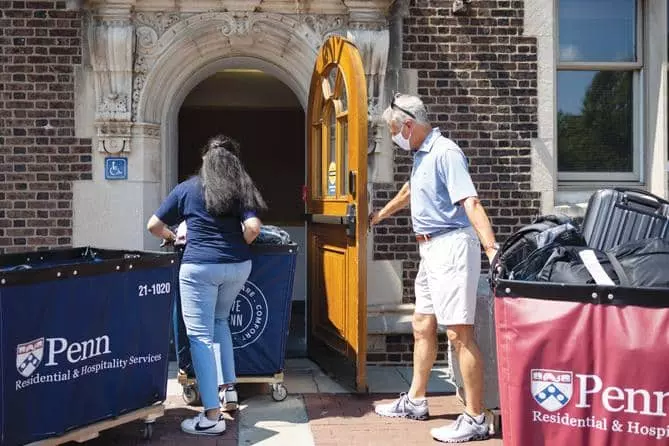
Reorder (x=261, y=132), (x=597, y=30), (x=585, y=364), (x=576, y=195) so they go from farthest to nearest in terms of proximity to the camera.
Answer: (x=261, y=132)
(x=597, y=30)
(x=576, y=195)
(x=585, y=364)

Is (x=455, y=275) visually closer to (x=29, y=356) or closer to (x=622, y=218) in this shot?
(x=622, y=218)

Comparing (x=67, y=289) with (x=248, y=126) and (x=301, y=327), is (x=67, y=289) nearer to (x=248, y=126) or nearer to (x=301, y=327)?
(x=301, y=327)

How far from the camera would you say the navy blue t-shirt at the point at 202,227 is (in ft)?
15.5

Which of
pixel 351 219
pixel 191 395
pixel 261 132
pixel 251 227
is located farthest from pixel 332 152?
pixel 261 132

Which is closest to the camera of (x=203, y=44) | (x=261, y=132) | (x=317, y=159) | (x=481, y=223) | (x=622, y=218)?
(x=622, y=218)

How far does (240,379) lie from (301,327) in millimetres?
3130

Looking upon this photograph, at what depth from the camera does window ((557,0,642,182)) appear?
22.9 ft

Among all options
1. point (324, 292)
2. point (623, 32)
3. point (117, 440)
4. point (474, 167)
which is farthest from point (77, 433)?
point (623, 32)

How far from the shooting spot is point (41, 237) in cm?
644

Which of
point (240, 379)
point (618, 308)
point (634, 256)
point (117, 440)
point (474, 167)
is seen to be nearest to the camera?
point (618, 308)

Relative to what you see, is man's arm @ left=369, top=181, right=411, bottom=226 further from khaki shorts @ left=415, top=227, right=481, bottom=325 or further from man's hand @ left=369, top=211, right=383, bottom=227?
khaki shorts @ left=415, top=227, right=481, bottom=325

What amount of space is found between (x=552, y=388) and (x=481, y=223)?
53.4 inches

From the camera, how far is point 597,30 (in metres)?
7.00

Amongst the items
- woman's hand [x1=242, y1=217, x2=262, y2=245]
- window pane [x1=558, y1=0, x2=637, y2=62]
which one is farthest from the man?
window pane [x1=558, y1=0, x2=637, y2=62]
